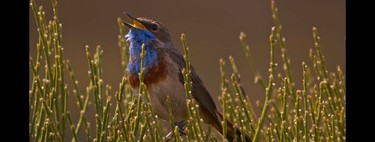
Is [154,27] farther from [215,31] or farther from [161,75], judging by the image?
[215,31]

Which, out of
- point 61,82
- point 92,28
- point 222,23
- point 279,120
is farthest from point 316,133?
point 222,23

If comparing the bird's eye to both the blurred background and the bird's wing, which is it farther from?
the blurred background

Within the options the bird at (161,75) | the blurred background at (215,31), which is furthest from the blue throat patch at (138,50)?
the blurred background at (215,31)

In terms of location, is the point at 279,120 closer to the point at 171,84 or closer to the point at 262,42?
the point at 171,84

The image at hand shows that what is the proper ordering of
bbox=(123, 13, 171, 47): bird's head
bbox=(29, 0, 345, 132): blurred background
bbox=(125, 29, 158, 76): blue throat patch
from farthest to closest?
bbox=(29, 0, 345, 132): blurred background
bbox=(123, 13, 171, 47): bird's head
bbox=(125, 29, 158, 76): blue throat patch

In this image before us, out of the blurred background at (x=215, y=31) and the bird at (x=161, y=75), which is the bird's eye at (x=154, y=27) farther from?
the blurred background at (x=215, y=31)

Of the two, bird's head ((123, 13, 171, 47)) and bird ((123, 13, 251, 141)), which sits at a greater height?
bird's head ((123, 13, 171, 47))

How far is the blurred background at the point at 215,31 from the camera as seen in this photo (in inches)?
390

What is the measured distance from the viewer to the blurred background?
32.5ft

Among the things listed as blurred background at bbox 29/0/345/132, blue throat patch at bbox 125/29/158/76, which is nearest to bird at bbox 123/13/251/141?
blue throat patch at bbox 125/29/158/76

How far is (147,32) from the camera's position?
434 centimetres

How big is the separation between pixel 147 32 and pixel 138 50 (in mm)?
163

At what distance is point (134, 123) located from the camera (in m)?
3.40

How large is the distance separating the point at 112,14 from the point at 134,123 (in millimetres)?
7710
